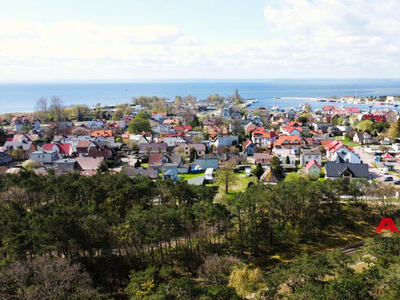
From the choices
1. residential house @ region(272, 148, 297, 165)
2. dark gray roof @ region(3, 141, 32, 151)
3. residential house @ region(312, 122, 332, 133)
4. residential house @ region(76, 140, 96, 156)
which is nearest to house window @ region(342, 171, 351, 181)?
residential house @ region(272, 148, 297, 165)

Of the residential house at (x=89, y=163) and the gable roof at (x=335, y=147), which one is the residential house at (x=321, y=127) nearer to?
the gable roof at (x=335, y=147)

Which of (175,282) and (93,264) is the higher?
(175,282)

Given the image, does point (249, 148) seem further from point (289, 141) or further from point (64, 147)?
point (64, 147)

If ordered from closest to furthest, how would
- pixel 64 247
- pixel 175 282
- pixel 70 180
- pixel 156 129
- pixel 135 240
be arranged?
pixel 175 282
pixel 64 247
pixel 135 240
pixel 70 180
pixel 156 129

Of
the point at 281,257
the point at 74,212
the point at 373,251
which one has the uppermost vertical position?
the point at 74,212

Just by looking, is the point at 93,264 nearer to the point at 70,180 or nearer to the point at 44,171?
the point at 70,180

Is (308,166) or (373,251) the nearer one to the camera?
(373,251)

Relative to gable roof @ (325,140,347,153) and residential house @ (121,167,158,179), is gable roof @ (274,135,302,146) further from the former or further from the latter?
residential house @ (121,167,158,179)

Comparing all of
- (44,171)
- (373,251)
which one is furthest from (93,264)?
(44,171)

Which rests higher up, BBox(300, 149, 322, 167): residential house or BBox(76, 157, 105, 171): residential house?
BBox(300, 149, 322, 167): residential house
